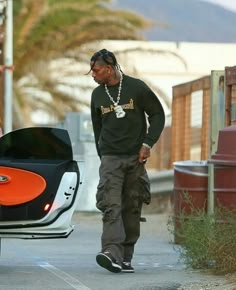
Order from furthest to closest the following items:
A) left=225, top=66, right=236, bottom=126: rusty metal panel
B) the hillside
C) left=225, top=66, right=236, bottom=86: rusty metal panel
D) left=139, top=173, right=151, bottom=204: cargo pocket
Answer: the hillside, left=225, top=66, right=236, bottom=126: rusty metal panel, left=225, top=66, right=236, bottom=86: rusty metal panel, left=139, top=173, right=151, bottom=204: cargo pocket

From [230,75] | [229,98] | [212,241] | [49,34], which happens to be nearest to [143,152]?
[212,241]

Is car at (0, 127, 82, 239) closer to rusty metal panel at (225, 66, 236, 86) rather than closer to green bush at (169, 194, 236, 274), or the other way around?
green bush at (169, 194, 236, 274)

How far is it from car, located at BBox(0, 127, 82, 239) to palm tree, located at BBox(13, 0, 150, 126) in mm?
17796

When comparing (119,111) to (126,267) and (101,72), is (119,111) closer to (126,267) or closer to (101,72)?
(101,72)

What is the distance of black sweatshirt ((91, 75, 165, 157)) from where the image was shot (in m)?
9.68

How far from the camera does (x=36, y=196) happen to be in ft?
31.1

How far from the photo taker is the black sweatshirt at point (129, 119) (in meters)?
9.68

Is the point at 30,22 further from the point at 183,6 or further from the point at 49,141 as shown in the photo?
the point at 183,6

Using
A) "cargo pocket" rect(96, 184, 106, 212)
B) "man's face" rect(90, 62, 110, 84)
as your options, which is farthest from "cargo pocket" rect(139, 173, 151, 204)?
"man's face" rect(90, 62, 110, 84)

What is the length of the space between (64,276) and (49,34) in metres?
18.6

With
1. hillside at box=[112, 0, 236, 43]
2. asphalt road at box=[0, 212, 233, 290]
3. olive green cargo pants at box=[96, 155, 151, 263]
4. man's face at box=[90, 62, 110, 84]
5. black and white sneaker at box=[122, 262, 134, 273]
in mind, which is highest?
hillside at box=[112, 0, 236, 43]

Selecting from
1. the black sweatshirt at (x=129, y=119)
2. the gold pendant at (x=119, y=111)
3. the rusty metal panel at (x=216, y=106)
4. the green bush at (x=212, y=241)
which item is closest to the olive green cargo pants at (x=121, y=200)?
the black sweatshirt at (x=129, y=119)

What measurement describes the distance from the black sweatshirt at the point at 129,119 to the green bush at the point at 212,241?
0.83 meters

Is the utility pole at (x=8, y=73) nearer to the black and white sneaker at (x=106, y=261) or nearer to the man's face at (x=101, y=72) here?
the man's face at (x=101, y=72)
